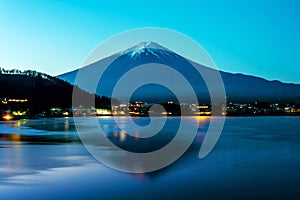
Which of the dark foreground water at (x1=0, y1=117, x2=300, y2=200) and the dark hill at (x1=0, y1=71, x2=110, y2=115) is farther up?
the dark hill at (x1=0, y1=71, x2=110, y2=115)

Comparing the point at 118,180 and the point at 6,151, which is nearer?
the point at 118,180

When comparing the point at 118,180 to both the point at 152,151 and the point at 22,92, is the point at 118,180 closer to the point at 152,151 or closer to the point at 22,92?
the point at 152,151

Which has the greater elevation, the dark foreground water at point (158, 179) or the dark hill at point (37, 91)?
the dark hill at point (37, 91)

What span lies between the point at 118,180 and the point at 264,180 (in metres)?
2.54

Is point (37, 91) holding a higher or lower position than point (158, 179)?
higher

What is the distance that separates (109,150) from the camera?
11570mm

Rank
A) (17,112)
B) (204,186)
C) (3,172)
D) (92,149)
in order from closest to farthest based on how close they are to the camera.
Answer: (204,186) → (3,172) → (92,149) → (17,112)

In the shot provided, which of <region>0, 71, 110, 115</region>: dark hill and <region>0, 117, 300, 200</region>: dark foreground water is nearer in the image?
<region>0, 117, 300, 200</region>: dark foreground water

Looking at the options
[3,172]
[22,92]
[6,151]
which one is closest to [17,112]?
[22,92]

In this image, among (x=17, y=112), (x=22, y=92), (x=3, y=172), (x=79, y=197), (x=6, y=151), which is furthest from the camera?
Result: (x=22, y=92)

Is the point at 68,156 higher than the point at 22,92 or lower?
lower

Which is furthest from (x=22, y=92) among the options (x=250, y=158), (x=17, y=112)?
(x=250, y=158)

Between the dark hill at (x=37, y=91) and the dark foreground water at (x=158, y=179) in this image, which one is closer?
the dark foreground water at (x=158, y=179)

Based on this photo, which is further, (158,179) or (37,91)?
(37,91)
